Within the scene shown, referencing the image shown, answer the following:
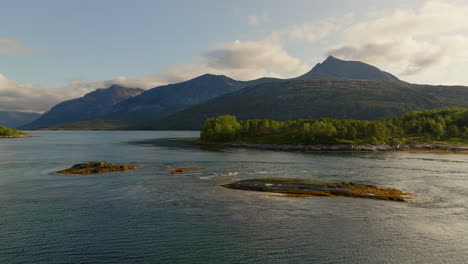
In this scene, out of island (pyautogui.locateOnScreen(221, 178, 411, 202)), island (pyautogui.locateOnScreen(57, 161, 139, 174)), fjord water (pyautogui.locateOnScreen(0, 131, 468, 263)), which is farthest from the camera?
island (pyautogui.locateOnScreen(57, 161, 139, 174))

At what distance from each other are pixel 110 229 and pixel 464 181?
88107 millimetres

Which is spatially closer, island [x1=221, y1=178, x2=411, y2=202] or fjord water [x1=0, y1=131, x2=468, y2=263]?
fjord water [x1=0, y1=131, x2=468, y2=263]

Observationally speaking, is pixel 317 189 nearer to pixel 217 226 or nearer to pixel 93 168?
pixel 217 226

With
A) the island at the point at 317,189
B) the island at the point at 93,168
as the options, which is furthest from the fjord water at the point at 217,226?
the island at the point at 93,168

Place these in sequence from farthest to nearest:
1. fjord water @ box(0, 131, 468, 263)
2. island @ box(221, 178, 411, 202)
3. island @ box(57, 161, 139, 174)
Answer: island @ box(57, 161, 139, 174)
island @ box(221, 178, 411, 202)
fjord water @ box(0, 131, 468, 263)

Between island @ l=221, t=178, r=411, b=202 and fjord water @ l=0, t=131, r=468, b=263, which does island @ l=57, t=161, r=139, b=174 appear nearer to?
fjord water @ l=0, t=131, r=468, b=263

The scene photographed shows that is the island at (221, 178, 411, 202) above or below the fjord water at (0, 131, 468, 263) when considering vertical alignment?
above

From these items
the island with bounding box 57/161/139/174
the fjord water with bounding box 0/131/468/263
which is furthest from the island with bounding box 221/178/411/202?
the island with bounding box 57/161/139/174

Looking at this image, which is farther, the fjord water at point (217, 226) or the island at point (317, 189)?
the island at point (317, 189)

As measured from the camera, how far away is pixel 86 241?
37875 mm

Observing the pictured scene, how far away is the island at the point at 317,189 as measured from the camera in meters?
61.7

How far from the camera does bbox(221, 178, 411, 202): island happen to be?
6172 centimetres

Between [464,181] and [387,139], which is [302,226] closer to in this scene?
[464,181]

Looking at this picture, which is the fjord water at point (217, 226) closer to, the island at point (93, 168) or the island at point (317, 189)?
the island at point (317, 189)
